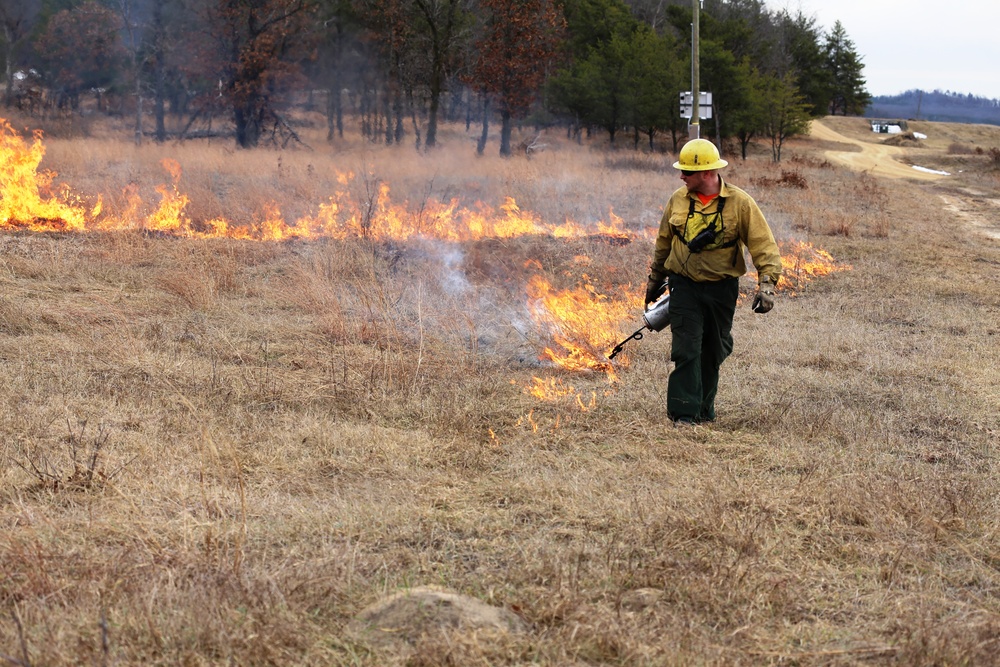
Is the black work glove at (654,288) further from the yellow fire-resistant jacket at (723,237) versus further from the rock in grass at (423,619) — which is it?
the rock in grass at (423,619)

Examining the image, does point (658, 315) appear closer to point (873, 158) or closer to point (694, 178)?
point (694, 178)

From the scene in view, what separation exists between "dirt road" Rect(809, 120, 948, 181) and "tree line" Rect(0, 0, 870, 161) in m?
2.69

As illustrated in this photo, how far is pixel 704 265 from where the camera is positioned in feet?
17.2

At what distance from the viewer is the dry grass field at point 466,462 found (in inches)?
118

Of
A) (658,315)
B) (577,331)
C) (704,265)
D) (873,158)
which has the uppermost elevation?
(873,158)

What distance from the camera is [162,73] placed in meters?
30.6

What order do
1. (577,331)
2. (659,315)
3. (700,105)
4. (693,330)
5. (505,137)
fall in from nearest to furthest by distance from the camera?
(693,330) < (659,315) < (577,331) < (700,105) < (505,137)

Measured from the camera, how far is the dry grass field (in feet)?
9.83

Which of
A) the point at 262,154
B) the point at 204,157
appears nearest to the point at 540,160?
the point at 262,154

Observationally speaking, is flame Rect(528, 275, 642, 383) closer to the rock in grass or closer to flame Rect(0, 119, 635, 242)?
the rock in grass

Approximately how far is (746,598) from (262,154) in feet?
69.0

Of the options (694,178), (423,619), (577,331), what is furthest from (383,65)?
(423,619)

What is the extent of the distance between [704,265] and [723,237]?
0.19 m

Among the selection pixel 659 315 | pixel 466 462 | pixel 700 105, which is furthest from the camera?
pixel 700 105
